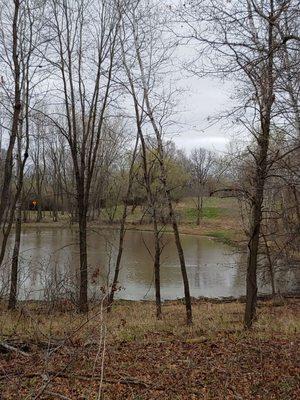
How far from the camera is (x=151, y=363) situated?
255 inches

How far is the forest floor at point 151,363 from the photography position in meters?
5.20

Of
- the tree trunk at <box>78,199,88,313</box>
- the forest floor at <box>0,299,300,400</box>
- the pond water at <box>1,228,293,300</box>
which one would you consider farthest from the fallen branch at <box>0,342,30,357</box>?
the tree trunk at <box>78,199,88,313</box>

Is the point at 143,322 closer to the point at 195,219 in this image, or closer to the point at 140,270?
the point at 140,270

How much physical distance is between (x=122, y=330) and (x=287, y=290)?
1153cm

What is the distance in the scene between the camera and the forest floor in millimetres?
5195

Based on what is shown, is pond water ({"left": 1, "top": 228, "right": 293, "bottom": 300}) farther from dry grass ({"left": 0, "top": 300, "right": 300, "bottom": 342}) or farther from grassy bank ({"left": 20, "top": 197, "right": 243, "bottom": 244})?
grassy bank ({"left": 20, "top": 197, "right": 243, "bottom": 244})

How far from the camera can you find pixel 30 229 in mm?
42906

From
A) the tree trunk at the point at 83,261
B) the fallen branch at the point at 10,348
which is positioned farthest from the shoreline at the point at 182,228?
the fallen branch at the point at 10,348

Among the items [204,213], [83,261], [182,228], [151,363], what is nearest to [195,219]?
[204,213]

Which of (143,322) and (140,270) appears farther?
(140,270)

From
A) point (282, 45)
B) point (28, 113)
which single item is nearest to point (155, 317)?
point (28, 113)

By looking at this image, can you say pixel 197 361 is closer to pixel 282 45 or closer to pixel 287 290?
pixel 282 45

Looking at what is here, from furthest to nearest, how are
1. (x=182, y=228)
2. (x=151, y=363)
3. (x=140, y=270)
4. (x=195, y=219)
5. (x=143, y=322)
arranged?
(x=195, y=219) < (x=182, y=228) < (x=140, y=270) < (x=143, y=322) < (x=151, y=363)

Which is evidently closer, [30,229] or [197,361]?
[197,361]
